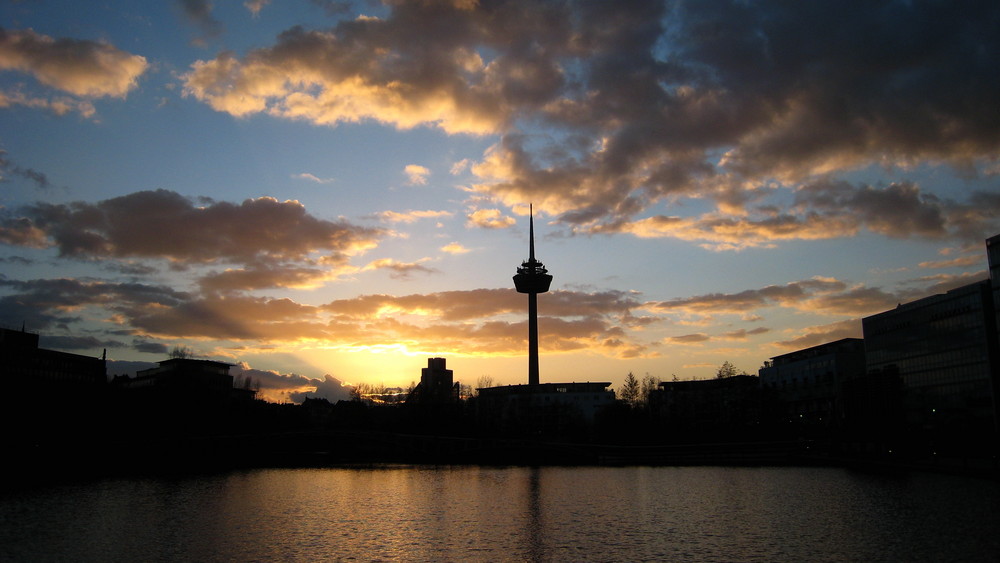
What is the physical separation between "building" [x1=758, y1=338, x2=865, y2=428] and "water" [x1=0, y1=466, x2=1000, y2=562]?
274 feet

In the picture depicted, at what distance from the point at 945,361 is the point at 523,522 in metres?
92.4

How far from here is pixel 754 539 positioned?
38406 millimetres

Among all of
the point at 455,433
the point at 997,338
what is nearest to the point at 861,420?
the point at 997,338

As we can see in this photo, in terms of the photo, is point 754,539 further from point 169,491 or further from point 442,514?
point 169,491

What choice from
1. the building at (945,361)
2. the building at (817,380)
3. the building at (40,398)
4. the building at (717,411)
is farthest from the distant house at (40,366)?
the building at (945,361)

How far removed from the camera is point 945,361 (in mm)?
112312

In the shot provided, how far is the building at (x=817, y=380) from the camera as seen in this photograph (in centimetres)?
15162

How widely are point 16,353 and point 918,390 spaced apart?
601ft

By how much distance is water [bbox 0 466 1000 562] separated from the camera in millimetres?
35406

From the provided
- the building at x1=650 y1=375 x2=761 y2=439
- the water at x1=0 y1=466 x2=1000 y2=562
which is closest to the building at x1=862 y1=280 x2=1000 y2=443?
the building at x1=650 y1=375 x2=761 y2=439

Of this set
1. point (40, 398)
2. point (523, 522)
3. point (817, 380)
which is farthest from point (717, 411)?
point (40, 398)

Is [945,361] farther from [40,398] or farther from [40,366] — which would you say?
[40,366]

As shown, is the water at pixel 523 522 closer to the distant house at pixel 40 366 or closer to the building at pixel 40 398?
the building at pixel 40 398

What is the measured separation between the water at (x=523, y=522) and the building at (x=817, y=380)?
274ft
